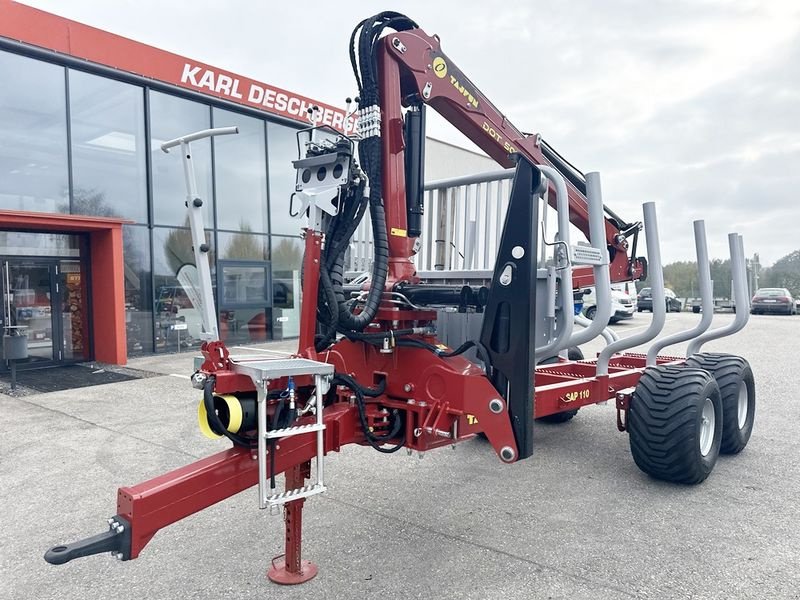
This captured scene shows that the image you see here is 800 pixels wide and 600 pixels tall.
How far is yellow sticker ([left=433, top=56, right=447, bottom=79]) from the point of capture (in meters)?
4.51

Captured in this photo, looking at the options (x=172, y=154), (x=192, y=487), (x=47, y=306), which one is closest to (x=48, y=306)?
(x=47, y=306)

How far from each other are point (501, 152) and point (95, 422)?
5308 millimetres

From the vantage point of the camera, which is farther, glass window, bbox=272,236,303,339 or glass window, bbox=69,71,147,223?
glass window, bbox=272,236,303,339

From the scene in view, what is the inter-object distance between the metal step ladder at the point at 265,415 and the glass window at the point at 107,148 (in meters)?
10.1

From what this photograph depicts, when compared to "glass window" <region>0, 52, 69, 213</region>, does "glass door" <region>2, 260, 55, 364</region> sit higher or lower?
lower

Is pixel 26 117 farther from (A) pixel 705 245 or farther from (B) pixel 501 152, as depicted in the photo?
(A) pixel 705 245

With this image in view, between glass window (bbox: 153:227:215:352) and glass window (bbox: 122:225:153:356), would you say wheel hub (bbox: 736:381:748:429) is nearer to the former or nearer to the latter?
glass window (bbox: 153:227:215:352)

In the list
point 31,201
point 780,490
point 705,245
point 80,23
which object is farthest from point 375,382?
point 80,23

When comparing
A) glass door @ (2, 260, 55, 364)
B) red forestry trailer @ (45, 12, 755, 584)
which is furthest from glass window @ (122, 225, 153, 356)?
red forestry trailer @ (45, 12, 755, 584)

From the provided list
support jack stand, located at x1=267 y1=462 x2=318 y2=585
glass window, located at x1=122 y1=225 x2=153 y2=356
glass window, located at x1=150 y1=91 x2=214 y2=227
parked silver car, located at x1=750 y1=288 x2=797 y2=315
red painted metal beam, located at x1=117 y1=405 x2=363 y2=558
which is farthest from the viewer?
parked silver car, located at x1=750 y1=288 x2=797 y2=315

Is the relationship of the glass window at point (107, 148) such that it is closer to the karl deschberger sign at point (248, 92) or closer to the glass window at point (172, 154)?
the glass window at point (172, 154)

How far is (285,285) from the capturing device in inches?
597

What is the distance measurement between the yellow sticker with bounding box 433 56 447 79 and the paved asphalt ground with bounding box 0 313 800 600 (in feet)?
10.3

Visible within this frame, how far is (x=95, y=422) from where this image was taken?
22.5ft
